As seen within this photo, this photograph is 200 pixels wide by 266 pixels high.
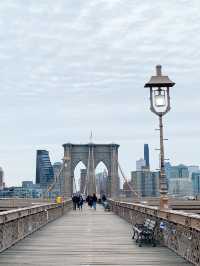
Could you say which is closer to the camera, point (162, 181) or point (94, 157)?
point (162, 181)

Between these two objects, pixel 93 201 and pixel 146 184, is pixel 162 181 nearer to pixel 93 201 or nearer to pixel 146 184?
pixel 93 201

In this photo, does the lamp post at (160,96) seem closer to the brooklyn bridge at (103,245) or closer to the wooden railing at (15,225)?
the brooklyn bridge at (103,245)

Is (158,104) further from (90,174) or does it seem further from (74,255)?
(90,174)

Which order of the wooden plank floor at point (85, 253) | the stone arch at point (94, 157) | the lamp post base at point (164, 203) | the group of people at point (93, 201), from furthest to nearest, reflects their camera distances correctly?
the stone arch at point (94, 157), the group of people at point (93, 201), the lamp post base at point (164, 203), the wooden plank floor at point (85, 253)

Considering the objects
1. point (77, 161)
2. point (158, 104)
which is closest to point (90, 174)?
point (77, 161)

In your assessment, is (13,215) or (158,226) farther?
(158,226)

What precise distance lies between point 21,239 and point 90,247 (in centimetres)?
263

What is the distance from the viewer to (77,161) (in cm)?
11106

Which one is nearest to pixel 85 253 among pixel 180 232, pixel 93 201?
pixel 180 232

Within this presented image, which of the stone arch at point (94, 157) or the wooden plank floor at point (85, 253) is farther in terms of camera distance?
the stone arch at point (94, 157)

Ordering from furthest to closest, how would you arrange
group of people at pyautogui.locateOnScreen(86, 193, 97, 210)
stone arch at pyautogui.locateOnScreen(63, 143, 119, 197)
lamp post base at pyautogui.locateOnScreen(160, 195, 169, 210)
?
stone arch at pyautogui.locateOnScreen(63, 143, 119, 197) → group of people at pyautogui.locateOnScreen(86, 193, 97, 210) → lamp post base at pyautogui.locateOnScreen(160, 195, 169, 210)

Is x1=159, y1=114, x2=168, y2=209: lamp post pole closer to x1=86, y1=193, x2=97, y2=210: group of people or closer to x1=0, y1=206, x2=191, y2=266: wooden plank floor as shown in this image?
x1=0, y1=206, x2=191, y2=266: wooden plank floor

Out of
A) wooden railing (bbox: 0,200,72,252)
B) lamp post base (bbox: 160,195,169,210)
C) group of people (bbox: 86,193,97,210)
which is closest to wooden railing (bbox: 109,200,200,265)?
lamp post base (bbox: 160,195,169,210)

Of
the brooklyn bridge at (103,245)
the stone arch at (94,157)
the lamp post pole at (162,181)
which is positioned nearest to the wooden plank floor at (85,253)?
the brooklyn bridge at (103,245)
